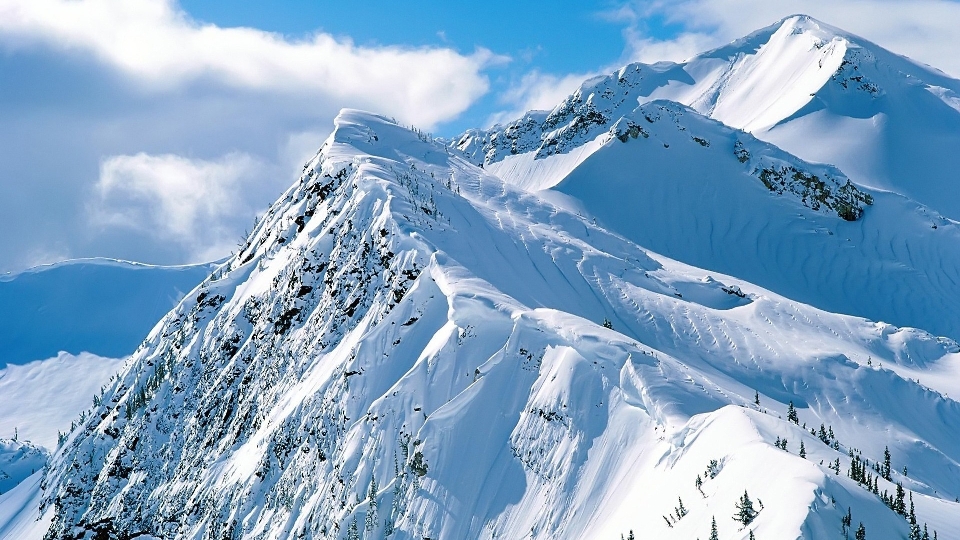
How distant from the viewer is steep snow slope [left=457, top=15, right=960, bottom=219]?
10812 centimetres

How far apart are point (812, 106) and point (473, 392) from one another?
335 feet

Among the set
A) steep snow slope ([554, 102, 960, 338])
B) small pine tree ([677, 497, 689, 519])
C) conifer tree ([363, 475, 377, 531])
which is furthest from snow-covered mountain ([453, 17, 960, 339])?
small pine tree ([677, 497, 689, 519])

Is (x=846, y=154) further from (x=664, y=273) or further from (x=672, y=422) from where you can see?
(x=672, y=422)

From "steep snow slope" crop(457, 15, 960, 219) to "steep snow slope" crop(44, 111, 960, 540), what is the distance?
51451 millimetres

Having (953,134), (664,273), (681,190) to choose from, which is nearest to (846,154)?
(953,134)

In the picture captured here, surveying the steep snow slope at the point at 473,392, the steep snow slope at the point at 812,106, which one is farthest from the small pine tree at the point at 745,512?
the steep snow slope at the point at 812,106

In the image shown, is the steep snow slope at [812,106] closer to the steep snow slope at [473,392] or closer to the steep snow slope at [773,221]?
the steep snow slope at [773,221]

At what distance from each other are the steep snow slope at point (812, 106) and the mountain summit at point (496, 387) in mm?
29258

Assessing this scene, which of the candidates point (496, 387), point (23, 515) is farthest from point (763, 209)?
point (23, 515)

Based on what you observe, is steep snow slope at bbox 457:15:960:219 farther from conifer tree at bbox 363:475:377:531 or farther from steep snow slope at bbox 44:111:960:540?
conifer tree at bbox 363:475:377:531

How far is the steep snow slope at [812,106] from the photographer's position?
355 ft

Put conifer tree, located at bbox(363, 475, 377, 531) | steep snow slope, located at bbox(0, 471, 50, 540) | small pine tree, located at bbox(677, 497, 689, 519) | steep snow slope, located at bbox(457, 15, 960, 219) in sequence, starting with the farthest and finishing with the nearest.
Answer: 1. steep snow slope, located at bbox(457, 15, 960, 219)
2. steep snow slope, located at bbox(0, 471, 50, 540)
3. conifer tree, located at bbox(363, 475, 377, 531)
4. small pine tree, located at bbox(677, 497, 689, 519)

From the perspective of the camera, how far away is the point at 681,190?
294 ft

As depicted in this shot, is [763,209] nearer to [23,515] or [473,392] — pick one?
[473,392]
